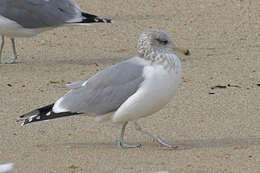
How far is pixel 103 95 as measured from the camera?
5945 mm

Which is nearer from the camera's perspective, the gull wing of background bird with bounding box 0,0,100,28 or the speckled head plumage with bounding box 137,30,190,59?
the speckled head plumage with bounding box 137,30,190,59

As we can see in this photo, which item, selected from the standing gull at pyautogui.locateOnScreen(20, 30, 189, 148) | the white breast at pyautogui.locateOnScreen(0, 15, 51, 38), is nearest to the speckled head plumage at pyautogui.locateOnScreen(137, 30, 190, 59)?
the standing gull at pyautogui.locateOnScreen(20, 30, 189, 148)

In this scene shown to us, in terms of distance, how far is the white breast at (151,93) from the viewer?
5.77 m

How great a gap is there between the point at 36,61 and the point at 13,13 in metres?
0.61

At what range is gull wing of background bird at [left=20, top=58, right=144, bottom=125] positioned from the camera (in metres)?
5.86

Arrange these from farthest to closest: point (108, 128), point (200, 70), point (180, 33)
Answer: point (180, 33) < point (200, 70) < point (108, 128)

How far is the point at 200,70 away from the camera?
8547mm

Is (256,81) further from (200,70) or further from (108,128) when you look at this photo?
(108,128)

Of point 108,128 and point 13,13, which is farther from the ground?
point 13,13

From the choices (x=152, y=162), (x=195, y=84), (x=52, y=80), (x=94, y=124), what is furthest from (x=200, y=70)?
(x=152, y=162)

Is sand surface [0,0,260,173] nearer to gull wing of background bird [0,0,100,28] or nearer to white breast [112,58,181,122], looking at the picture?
white breast [112,58,181,122]

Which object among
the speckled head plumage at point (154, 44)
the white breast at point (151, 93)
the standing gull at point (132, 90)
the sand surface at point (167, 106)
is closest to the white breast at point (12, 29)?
the sand surface at point (167, 106)

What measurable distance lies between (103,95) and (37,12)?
368 centimetres

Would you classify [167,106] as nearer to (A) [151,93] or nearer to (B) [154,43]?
(B) [154,43]
